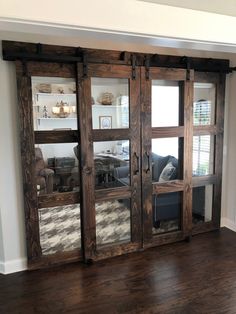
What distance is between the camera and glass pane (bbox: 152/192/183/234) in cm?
323

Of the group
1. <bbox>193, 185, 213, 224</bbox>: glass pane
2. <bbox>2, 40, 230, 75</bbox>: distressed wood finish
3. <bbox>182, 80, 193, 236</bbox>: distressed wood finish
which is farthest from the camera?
<bbox>193, 185, 213, 224</bbox>: glass pane

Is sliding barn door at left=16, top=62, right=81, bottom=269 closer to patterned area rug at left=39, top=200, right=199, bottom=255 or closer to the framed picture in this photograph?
patterned area rug at left=39, top=200, right=199, bottom=255

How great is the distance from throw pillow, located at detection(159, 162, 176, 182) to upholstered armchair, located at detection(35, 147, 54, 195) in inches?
50.6

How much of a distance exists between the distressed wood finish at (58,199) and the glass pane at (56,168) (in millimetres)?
46

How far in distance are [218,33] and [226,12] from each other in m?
0.14

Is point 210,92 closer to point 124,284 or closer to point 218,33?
point 218,33

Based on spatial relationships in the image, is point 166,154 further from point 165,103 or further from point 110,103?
point 110,103

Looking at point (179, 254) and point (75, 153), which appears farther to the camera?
point (179, 254)

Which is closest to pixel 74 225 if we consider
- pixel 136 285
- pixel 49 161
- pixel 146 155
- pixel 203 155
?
pixel 49 161

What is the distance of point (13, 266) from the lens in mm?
2707

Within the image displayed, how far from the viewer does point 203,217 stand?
3.57 metres

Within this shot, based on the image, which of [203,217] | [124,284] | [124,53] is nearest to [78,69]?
[124,53]

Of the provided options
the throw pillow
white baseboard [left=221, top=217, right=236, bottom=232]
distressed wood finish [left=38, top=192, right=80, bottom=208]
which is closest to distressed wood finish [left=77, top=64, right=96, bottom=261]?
distressed wood finish [left=38, top=192, right=80, bottom=208]

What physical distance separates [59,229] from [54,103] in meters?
1.32
